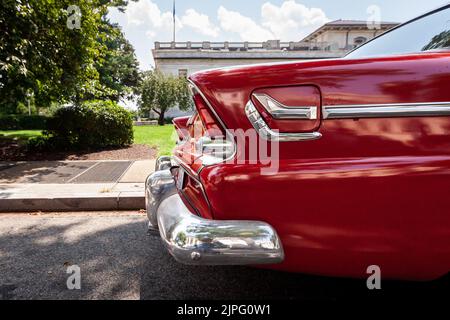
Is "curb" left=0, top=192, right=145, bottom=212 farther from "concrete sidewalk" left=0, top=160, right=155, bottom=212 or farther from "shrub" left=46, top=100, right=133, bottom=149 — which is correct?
"shrub" left=46, top=100, right=133, bottom=149

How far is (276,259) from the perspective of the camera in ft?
4.31

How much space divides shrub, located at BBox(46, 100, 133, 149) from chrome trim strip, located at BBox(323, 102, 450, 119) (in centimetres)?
812

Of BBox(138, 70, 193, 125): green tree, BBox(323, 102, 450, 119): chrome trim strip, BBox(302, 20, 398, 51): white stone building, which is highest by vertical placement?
BBox(302, 20, 398, 51): white stone building

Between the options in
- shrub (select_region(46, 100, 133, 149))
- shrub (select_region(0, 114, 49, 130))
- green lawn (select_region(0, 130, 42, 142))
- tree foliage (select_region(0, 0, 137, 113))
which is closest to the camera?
tree foliage (select_region(0, 0, 137, 113))

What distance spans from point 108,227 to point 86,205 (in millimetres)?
948

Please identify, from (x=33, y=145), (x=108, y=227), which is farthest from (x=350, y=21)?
(x=108, y=227)

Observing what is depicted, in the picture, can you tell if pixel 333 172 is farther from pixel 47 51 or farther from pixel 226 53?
pixel 226 53

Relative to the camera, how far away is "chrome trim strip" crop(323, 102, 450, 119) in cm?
125

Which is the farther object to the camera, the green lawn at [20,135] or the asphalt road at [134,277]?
the green lawn at [20,135]

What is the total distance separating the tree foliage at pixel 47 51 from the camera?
6809mm

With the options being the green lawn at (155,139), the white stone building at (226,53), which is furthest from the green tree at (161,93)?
the green lawn at (155,139)

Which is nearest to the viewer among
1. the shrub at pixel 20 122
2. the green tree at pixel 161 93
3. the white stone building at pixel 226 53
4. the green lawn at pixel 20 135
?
the green lawn at pixel 20 135

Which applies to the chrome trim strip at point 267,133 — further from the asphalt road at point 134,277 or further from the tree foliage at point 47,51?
the tree foliage at point 47,51

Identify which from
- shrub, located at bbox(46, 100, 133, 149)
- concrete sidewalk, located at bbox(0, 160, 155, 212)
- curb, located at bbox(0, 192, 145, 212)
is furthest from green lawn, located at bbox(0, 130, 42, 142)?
curb, located at bbox(0, 192, 145, 212)
